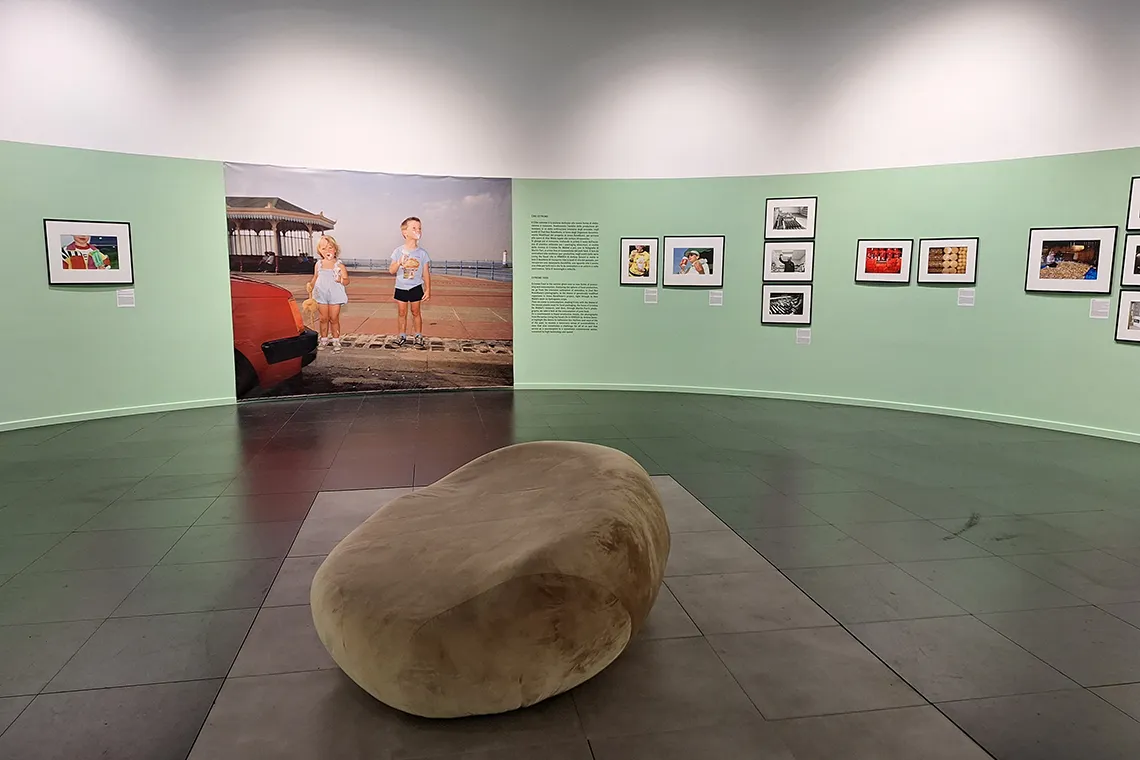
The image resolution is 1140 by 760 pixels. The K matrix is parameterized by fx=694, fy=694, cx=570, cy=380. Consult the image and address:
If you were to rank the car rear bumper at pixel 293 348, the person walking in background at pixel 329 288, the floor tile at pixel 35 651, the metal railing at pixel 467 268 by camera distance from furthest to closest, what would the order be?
1. the metal railing at pixel 467 268
2. the person walking in background at pixel 329 288
3. the car rear bumper at pixel 293 348
4. the floor tile at pixel 35 651

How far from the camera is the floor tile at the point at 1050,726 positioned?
106 inches

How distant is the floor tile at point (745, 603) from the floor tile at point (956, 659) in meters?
0.31

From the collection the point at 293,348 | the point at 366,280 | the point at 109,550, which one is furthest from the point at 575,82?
the point at 109,550

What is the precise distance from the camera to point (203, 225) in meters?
9.20

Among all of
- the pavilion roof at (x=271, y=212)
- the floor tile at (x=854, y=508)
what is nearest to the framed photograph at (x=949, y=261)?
the floor tile at (x=854, y=508)

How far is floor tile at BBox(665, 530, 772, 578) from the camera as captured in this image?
14.1ft

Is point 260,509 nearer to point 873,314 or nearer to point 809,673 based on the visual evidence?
point 809,673

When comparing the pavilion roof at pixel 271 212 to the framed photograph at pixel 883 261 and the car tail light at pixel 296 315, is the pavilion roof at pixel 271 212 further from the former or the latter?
the framed photograph at pixel 883 261

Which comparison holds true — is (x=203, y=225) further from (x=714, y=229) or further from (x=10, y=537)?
(x=714, y=229)

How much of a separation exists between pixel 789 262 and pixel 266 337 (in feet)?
24.7

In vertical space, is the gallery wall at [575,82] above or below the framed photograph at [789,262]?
above

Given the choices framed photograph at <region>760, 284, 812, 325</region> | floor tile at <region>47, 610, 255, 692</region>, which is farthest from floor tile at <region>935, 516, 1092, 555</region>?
framed photograph at <region>760, 284, 812, 325</region>

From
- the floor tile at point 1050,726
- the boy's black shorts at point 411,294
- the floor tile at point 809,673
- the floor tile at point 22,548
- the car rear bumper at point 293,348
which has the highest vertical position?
the boy's black shorts at point 411,294

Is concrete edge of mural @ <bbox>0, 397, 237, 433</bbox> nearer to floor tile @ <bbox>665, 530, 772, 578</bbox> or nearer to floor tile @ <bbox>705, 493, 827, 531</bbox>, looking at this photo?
floor tile @ <bbox>705, 493, 827, 531</bbox>
